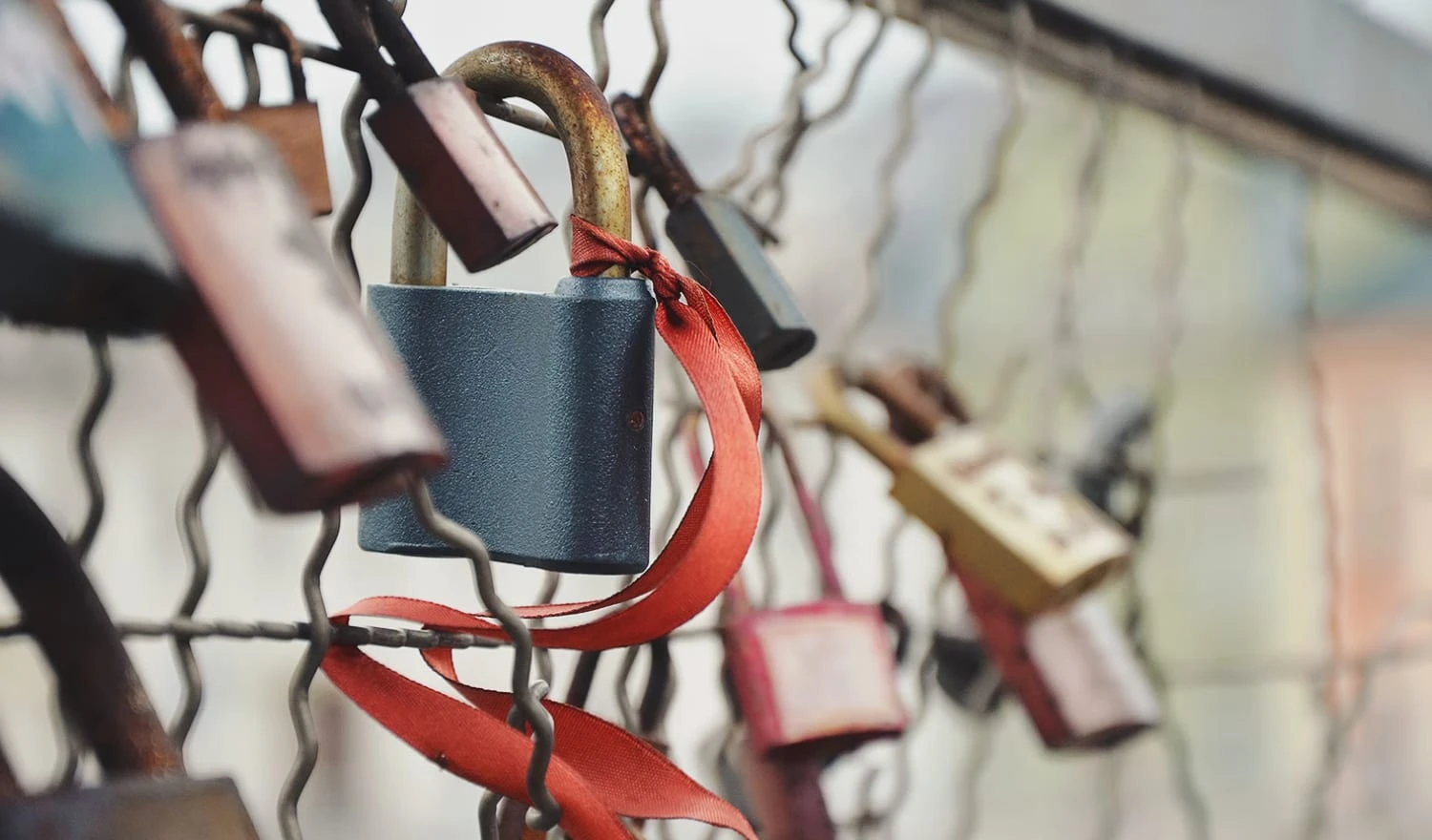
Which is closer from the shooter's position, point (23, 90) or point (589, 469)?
point (23, 90)

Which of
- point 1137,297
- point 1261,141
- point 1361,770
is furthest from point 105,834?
Answer: point 1137,297

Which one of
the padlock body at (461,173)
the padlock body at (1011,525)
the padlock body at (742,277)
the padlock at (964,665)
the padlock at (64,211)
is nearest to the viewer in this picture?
the padlock at (64,211)

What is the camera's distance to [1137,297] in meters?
5.27

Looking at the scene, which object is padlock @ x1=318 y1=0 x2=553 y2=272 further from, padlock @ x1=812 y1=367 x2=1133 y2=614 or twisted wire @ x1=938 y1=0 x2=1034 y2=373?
twisted wire @ x1=938 y1=0 x2=1034 y2=373

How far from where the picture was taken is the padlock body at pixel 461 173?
30 cm

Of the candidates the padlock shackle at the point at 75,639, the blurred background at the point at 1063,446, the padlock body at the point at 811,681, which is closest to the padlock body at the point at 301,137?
→ the padlock shackle at the point at 75,639

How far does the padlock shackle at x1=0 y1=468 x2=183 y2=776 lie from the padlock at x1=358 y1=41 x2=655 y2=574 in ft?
0.34

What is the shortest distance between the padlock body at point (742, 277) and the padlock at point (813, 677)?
13 centimetres

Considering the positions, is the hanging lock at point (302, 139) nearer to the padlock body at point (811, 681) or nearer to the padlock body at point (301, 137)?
the padlock body at point (301, 137)

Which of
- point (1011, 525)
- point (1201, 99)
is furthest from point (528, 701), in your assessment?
point (1201, 99)

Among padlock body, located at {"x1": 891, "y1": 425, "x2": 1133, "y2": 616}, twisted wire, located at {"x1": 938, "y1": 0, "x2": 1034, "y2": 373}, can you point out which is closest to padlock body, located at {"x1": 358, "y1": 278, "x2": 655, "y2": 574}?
padlock body, located at {"x1": 891, "y1": 425, "x2": 1133, "y2": 616}

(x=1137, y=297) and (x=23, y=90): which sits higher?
(x=1137, y=297)

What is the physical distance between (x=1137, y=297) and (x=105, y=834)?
5307mm

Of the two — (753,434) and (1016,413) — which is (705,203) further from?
(1016,413)
